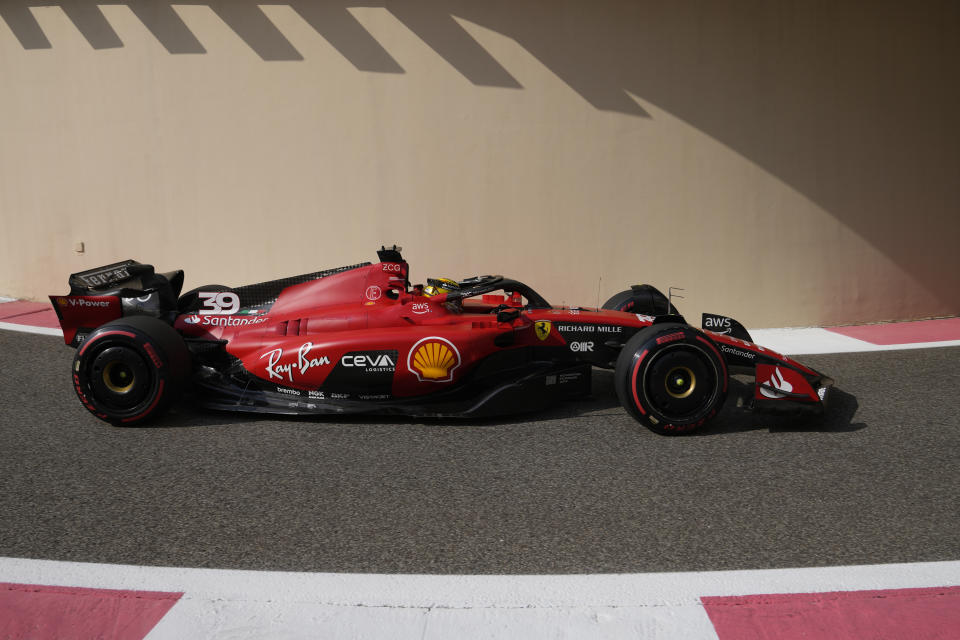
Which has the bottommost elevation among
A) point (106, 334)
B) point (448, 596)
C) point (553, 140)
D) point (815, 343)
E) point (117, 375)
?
point (448, 596)

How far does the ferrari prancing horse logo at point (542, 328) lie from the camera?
5.49m

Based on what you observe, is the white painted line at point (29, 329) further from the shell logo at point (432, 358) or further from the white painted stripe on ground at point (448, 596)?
the white painted stripe on ground at point (448, 596)

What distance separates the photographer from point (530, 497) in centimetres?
414

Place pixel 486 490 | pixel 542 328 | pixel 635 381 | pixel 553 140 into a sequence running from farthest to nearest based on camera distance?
pixel 553 140 → pixel 542 328 → pixel 635 381 → pixel 486 490

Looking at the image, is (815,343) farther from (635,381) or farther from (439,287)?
(439,287)

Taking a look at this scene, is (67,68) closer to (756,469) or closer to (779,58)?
(779,58)

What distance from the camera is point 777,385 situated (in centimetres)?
508

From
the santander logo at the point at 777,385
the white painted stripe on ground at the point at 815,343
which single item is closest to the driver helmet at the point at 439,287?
the santander logo at the point at 777,385

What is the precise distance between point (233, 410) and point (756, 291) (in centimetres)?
605

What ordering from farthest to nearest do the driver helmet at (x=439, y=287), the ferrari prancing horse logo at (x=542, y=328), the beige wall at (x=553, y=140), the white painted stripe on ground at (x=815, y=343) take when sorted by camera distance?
the beige wall at (x=553, y=140) → the white painted stripe on ground at (x=815, y=343) → the driver helmet at (x=439, y=287) → the ferrari prancing horse logo at (x=542, y=328)

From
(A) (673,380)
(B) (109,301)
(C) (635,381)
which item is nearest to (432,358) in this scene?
(C) (635,381)

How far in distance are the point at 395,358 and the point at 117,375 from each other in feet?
6.21

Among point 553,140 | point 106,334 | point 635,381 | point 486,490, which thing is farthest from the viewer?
point 553,140

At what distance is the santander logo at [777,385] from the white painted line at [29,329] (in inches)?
269
